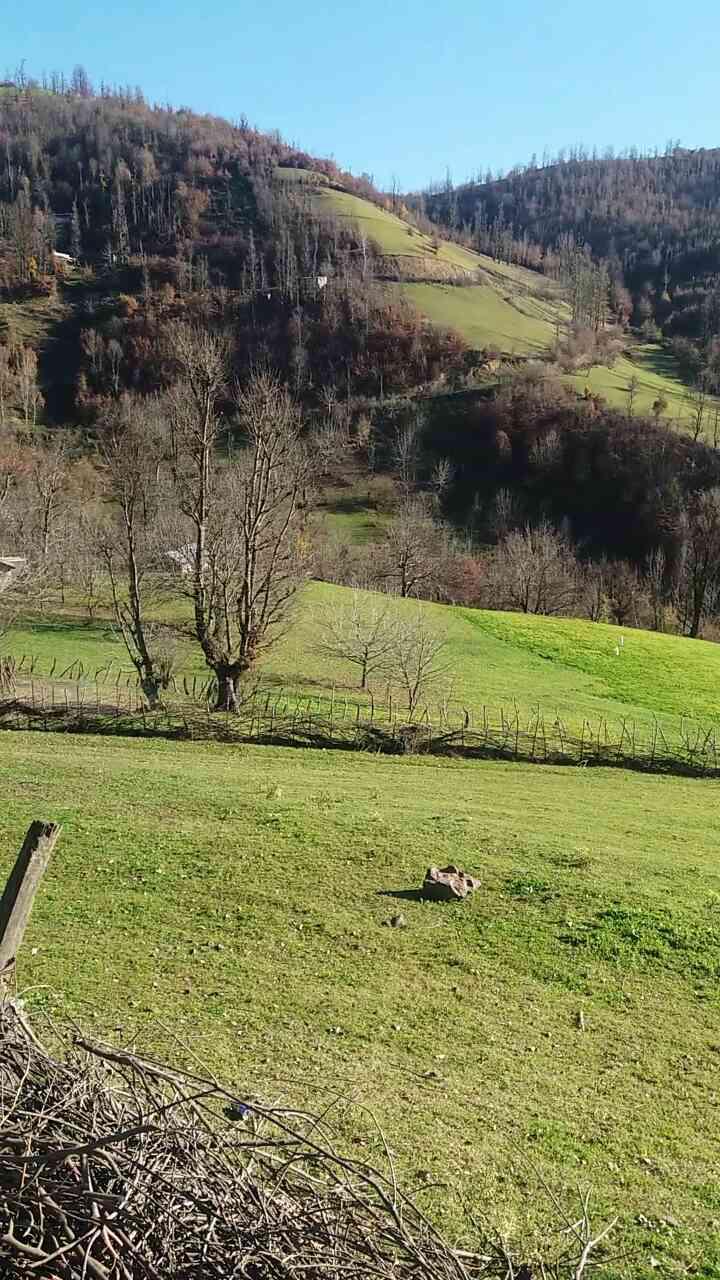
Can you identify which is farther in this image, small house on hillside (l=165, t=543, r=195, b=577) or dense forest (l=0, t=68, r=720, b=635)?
dense forest (l=0, t=68, r=720, b=635)

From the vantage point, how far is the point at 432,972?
433 inches

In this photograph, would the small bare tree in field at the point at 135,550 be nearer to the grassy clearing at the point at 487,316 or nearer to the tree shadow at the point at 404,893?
the tree shadow at the point at 404,893

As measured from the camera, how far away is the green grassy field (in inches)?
1505

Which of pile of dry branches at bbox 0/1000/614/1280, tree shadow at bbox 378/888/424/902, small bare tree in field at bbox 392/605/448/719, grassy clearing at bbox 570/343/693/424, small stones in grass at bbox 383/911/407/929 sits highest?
grassy clearing at bbox 570/343/693/424

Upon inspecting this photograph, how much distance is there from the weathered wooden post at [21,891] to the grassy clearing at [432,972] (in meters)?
2.28

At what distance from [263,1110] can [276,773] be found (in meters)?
18.8

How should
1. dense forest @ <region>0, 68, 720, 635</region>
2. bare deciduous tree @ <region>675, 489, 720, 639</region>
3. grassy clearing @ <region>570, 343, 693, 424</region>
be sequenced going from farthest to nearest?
grassy clearing @ <region>570, 343, 693, 424</region>, dense forest @ <region>0, 68, 720, 635</region>, bare deciduous tree @ <region>675, 489, 720, 639</region>

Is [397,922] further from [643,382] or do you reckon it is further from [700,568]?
[643,382]

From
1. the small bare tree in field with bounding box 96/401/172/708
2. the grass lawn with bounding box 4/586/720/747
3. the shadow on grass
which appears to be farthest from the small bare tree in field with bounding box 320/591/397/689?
the shadow on grass

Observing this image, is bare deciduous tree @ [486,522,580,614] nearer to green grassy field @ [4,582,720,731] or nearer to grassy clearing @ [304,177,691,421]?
green grassy field @ [4,582,720,731]

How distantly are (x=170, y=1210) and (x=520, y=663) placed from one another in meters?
45.2

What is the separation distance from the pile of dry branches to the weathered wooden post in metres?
1.83

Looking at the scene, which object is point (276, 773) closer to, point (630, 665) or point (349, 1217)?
point (349, 1217)

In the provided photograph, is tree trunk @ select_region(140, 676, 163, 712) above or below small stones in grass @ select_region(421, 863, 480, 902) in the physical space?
below
